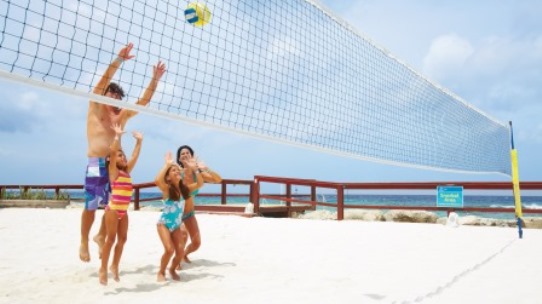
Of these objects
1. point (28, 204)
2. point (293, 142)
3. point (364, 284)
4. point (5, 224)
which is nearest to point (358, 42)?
Result: point (293, 142)

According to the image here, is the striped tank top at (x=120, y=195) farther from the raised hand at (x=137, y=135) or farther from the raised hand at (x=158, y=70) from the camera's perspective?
the raised hand at (x=158, y=70)

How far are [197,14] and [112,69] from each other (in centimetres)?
194

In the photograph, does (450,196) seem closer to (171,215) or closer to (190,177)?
(190,177)

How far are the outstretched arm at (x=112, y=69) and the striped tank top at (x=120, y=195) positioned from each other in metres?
0.93

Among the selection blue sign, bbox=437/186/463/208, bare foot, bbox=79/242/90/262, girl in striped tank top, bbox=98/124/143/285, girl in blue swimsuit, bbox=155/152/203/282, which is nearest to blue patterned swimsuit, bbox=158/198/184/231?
girl in blue swimsuit, bbox=155/152/203/282

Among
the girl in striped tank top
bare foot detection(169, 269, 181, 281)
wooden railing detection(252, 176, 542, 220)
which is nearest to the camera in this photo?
the girl in striped tank top

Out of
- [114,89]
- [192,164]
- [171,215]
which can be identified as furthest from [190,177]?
[114,89]

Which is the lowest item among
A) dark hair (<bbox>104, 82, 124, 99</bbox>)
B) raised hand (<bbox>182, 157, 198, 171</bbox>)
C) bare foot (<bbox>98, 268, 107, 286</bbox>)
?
bare foot (<bbox>98, 268, 107, 286</bbox>)

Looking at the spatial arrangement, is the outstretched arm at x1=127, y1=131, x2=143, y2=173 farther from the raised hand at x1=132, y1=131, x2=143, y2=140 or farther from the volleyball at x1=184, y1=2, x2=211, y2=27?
the volleyball at x1=184, y1=2, x2=211, y2=27

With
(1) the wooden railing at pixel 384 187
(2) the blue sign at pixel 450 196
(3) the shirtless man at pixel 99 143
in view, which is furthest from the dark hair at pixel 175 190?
(2) the blue sign at pixel 450 196

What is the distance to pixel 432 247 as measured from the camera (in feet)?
21.5

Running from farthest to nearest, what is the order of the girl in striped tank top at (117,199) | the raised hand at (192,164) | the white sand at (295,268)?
the raised hand at (192,164) < the girl in striped tank top at (117,199) < the white sand at (295,268)

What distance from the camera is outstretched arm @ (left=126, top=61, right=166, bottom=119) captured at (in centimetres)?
466

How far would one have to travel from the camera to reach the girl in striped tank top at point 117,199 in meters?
4.15
